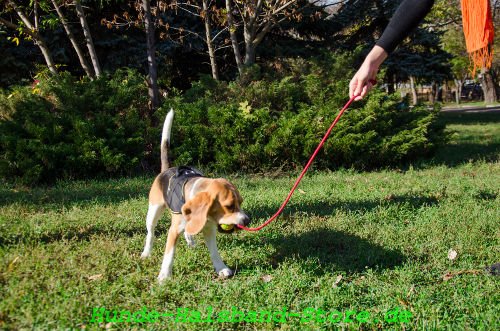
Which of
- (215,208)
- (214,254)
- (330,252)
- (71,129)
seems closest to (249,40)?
(71,129)

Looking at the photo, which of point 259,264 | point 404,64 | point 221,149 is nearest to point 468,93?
point 404,64

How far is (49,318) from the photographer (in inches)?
123

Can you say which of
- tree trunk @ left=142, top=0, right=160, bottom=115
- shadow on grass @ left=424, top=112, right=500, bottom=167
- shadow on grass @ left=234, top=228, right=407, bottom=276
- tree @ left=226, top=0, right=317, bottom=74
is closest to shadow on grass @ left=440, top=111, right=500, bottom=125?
shadow on grass @ left=424, top=112, right=500, bottom=167

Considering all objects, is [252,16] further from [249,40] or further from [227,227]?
[227,227]

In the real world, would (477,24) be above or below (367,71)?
above

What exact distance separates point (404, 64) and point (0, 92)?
1397 centimetres

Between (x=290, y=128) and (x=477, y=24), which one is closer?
(x=477, y=24)

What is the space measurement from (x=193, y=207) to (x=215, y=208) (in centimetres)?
20

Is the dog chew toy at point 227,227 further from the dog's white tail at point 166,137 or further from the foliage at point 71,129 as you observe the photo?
the foliage at point 71,129

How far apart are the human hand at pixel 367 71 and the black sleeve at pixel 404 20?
57 millimetres

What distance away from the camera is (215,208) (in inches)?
145

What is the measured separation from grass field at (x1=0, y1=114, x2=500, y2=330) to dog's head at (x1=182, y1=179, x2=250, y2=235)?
24.6 inches

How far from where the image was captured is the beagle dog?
3594mm

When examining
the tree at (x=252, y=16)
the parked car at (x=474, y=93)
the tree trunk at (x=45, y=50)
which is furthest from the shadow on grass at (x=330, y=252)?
the parked car at (x=474, y=93)
